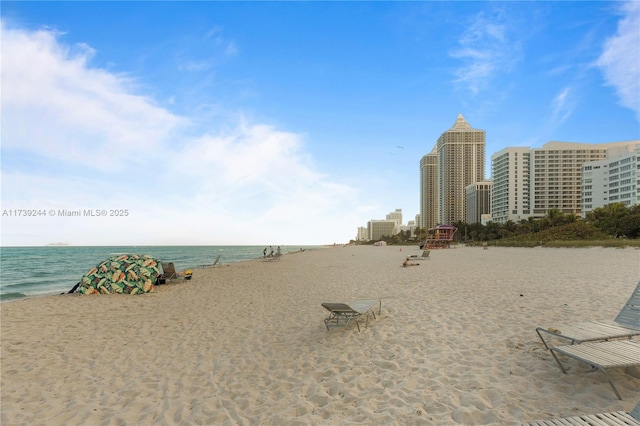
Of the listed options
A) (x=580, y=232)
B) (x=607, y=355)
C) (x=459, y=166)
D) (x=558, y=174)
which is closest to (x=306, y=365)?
(x=607, y=355)

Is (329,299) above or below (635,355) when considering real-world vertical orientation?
below

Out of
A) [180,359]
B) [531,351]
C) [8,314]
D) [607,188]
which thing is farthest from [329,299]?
[607,188]

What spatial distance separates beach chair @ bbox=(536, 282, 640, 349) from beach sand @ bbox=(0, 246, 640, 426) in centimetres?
39

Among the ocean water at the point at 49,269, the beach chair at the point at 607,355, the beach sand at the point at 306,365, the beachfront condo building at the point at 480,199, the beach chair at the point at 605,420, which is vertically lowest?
the ocean water at the point at 49,269

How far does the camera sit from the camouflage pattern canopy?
13.1 meters

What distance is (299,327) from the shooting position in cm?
731

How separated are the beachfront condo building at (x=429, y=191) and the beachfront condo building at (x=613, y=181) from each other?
64.6 meters

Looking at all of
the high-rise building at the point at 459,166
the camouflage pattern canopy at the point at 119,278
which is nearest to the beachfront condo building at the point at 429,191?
the high-rise building at the point at 459,166

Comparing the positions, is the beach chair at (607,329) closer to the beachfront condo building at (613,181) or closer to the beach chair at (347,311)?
the beach chair at (347,311)

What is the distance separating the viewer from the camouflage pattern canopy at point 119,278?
1309 cm

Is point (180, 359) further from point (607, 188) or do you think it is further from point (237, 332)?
point (607, 188)

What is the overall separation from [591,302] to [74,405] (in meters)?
10.3

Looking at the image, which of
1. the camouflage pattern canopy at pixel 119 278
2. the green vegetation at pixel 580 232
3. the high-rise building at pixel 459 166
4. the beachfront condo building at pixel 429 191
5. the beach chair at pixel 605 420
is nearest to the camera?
the beach chair at pixel 605 420

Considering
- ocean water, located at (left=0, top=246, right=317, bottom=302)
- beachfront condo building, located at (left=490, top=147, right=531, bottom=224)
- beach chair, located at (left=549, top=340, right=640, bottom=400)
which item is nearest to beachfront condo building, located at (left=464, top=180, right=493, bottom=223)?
beachfront condo building, located at (left=490, top=147, right=531, bottom=224)
